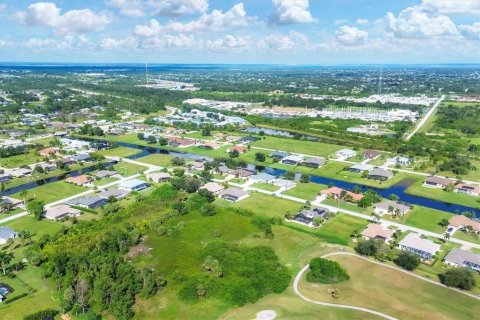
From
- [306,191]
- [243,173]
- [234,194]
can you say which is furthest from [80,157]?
[306,191]

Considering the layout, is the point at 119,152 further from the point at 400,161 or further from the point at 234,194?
the point at 400,161

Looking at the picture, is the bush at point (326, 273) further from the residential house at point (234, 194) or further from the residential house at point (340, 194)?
the residential house at point (234, 194)

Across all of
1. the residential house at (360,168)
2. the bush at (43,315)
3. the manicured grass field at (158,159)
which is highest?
the residential house at (360,168)

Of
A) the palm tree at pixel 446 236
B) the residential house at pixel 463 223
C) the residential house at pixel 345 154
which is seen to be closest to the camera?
the palm tree at pixel 446 236

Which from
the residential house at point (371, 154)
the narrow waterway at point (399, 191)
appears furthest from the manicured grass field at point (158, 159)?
the residential house at point (371, 154)

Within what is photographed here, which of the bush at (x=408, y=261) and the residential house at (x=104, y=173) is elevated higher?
the residential house at (x=104, y=173)

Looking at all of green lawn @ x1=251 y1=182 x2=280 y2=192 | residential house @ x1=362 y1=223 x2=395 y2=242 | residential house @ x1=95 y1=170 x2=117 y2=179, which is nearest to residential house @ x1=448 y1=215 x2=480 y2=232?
residential house @ x1=362 y1=223 x2=395 y2=242
